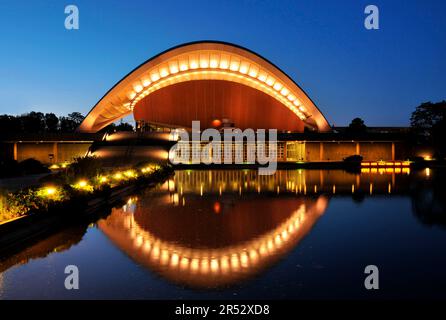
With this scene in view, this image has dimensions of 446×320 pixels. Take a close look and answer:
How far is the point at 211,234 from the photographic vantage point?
7188 mm

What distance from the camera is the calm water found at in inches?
171

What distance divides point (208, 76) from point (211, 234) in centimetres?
4028

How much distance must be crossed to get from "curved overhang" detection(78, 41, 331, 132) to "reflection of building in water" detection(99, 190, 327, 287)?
31881mm

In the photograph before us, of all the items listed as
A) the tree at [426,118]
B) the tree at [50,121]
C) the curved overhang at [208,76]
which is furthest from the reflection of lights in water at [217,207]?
the tree at [50,121]

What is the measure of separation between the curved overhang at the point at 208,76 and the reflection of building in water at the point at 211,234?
31.9 meters

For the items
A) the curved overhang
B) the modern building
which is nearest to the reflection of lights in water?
the modern building

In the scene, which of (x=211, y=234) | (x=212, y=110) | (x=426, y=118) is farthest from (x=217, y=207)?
(x=426, y=118)

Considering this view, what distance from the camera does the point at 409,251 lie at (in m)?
5.84

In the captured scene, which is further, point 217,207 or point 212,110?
point 212,110

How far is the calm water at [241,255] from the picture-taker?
4336 millimetres

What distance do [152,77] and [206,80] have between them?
19.9 ft

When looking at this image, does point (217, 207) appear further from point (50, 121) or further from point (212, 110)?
point (50, 121)

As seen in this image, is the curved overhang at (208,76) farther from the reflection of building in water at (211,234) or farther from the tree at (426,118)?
the reflection of building in water at (211,234)
